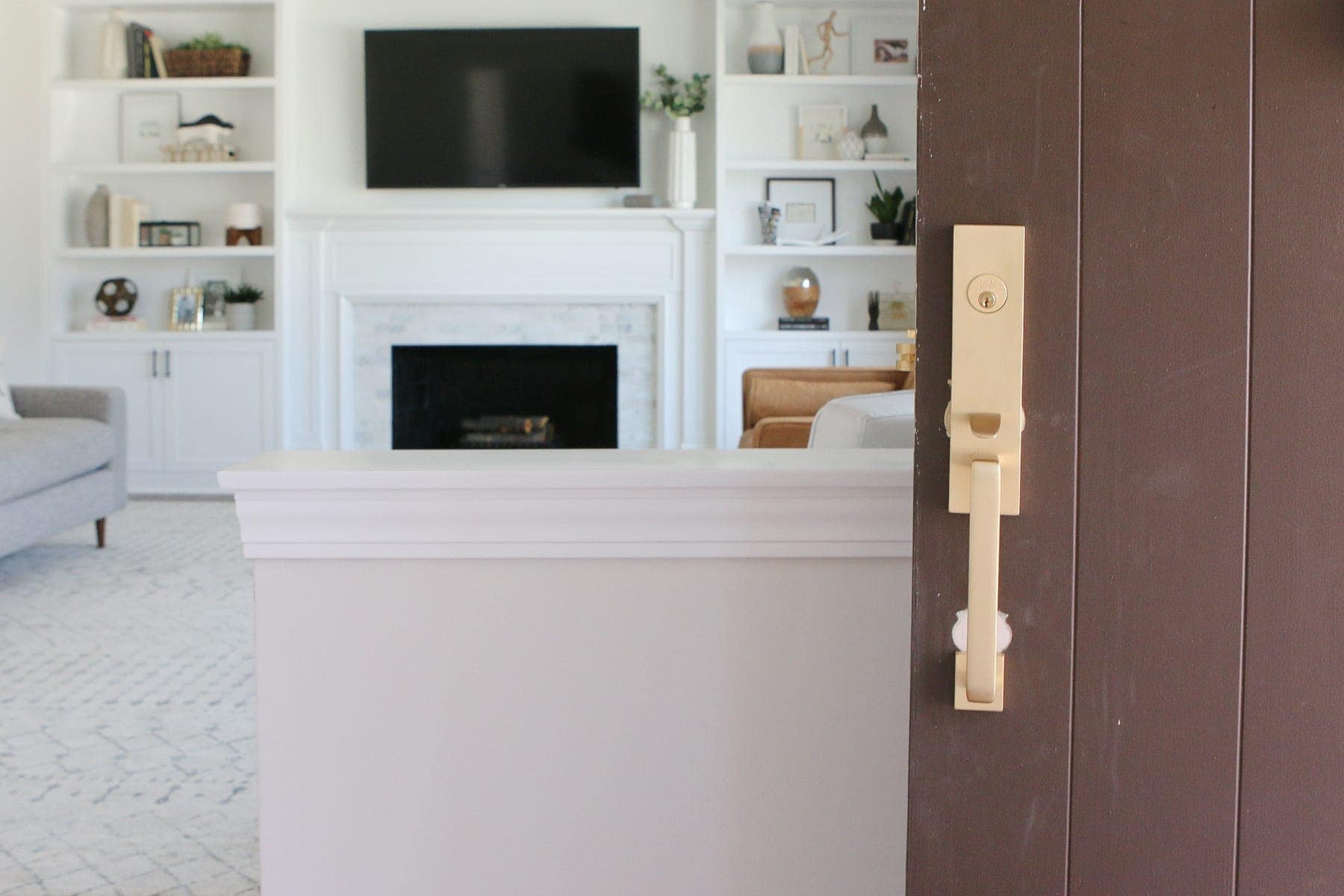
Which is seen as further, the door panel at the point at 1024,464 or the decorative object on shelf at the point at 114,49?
the decorative object on shelf at the point at 114,49

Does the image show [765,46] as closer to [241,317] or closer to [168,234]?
[241,317]

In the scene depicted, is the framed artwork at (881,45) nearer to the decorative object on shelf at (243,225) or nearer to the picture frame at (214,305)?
the decorative object on shelf at (243,225)

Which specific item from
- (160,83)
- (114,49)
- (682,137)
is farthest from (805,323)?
(114,49)

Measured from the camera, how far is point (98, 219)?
596 centimetres

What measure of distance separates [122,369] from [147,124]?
1.19 metres

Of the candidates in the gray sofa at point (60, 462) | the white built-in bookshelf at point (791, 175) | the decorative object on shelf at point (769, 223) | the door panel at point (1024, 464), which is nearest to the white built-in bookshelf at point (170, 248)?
the gray sofa at point (60, 462)

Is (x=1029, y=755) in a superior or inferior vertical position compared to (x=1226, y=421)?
inferior

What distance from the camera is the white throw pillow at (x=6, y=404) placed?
457 cm

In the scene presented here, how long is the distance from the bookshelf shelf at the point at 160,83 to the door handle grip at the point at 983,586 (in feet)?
18.4

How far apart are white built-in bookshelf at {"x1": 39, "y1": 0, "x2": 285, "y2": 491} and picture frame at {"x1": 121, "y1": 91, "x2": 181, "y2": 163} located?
0.03 metres

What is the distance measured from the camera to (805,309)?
587cm

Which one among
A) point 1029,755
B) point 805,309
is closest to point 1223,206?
point 1029,755

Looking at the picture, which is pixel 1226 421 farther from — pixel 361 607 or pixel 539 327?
pixel 539 327

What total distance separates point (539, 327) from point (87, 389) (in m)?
1.94
